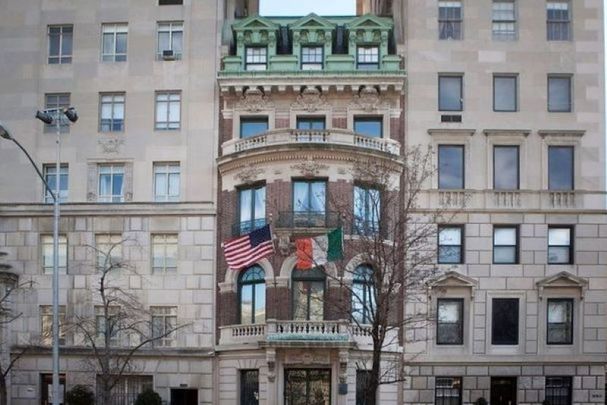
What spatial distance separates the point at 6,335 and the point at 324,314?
15743 millimetres

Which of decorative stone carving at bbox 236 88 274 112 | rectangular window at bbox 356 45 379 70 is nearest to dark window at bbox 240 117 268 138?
decorative stone carving at bbox 236 88 274 112

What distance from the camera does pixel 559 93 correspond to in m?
49.3

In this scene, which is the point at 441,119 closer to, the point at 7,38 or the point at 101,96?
the point at 101,96

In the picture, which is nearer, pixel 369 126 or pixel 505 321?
pixel 505 321

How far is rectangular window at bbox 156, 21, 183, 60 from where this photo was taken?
1984 inches

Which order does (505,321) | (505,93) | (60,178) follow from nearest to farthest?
(505,321) → (505,93) → (60,178)

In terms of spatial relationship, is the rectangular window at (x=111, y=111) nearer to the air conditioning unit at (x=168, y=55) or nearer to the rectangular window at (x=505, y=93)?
the air conditioning unit at (x=168, y=55)

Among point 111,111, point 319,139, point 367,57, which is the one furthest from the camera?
point 111,111

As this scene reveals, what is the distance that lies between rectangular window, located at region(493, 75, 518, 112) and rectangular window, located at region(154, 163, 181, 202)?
628 inches

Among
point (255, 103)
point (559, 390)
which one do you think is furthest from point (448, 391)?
point (255, 103)

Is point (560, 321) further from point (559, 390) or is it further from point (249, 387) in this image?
point (249, 387)

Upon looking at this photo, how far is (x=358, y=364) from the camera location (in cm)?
4556

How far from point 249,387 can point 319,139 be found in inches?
473

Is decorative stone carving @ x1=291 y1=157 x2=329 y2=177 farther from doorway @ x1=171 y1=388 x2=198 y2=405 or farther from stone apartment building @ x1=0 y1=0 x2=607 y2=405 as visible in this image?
doorway @ x1=171 y1=388 x2=198 y2=405
